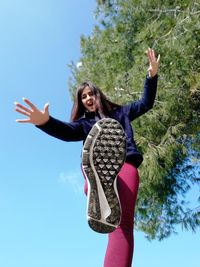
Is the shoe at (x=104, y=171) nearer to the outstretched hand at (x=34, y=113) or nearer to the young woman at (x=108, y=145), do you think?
the young woman at (x=108, y=145)

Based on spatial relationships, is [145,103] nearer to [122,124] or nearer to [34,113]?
[122,124]

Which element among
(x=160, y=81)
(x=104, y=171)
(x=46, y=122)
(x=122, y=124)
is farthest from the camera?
(x=160, y=81)

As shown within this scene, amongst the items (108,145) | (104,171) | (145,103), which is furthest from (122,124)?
Answer: (104,171)

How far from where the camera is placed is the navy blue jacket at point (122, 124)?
241 cm

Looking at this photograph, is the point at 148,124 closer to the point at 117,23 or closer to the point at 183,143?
the point at 183,143

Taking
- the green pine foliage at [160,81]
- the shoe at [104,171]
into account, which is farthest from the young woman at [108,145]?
the green pine foliage at [160,81]

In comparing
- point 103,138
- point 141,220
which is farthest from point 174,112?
point 103,138

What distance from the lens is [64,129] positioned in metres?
2.43

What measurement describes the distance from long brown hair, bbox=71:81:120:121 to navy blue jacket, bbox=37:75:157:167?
0.14 feet

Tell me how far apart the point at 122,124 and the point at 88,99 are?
→ 270 mm

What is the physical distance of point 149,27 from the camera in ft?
22.0

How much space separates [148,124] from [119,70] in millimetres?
1301

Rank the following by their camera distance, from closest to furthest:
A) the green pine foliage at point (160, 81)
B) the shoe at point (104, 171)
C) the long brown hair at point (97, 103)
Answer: the shoe at point (104, 171), the long brown hair at point (97, 103), the green pine foliage at point (160, 81)

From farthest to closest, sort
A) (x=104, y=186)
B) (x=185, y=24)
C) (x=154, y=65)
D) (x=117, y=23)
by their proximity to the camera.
Result: (x=117, y=23) → (x=185, y=24) → (x=154, y=65) → (x=104, y=186)
